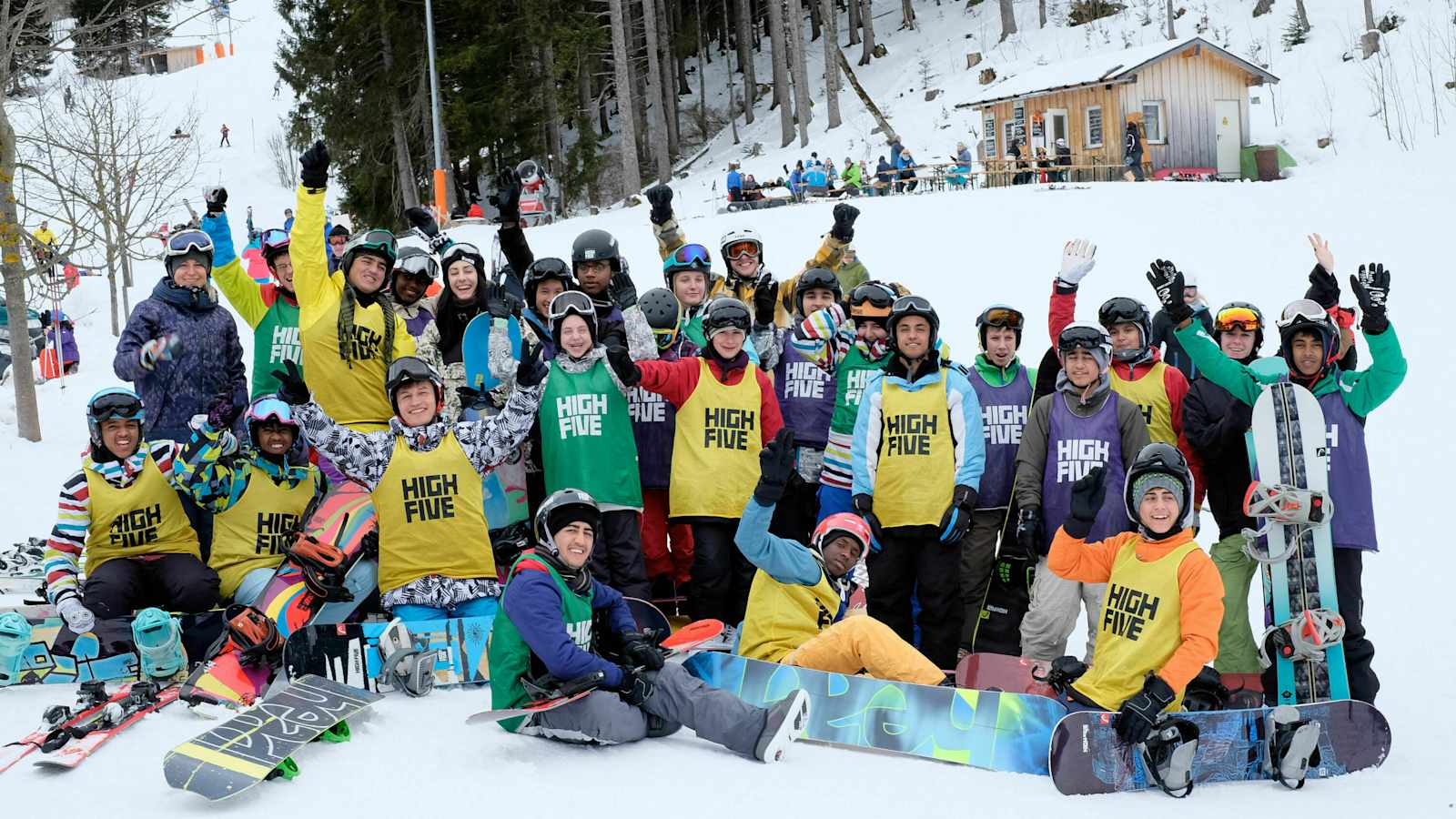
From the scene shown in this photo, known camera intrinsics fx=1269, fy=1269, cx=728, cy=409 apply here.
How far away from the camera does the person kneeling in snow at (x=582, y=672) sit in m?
4.89

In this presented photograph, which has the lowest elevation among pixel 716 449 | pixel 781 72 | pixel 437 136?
pixel 716 449

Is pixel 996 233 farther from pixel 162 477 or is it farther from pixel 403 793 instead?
pixel 403 793

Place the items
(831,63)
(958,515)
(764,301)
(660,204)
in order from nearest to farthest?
(958,515) → (764,301) → (660,204) → (831,63)

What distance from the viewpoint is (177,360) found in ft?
23.4

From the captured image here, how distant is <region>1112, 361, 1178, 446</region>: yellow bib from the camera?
20.9 ft

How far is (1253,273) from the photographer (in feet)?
46.2

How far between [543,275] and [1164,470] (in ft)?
11.0

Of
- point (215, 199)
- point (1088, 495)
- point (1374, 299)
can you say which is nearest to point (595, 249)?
point (215, 199)

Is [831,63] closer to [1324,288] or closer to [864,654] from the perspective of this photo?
[1324,288]

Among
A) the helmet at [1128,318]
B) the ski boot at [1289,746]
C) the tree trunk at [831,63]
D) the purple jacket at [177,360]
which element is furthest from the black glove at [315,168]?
the tree trunk at [831,63]

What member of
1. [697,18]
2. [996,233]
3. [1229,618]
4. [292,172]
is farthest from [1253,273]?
[292,172]

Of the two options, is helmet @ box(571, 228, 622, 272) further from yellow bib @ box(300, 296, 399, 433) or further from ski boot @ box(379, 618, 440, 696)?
ski boot @ box(379, 618, 440, 696)

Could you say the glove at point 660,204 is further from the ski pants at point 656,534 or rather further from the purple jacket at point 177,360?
the purple jacket at point 177,360

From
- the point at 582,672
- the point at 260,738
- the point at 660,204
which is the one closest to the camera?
the point at 260,738
